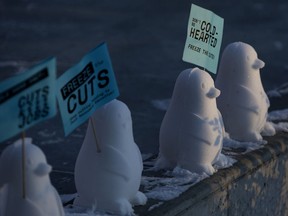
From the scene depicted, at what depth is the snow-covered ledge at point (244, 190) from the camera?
304 centimetres

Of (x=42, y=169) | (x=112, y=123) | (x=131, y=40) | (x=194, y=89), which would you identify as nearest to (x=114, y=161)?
(x=112, y=123)

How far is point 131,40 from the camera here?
27.7 ft

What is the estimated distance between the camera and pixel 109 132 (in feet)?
9.39

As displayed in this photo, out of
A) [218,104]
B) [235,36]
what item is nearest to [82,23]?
[235,36]

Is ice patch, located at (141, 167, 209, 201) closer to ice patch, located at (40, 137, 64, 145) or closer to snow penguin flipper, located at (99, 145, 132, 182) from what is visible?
snow penguin flipper, located at (99, 145, 132, 182)

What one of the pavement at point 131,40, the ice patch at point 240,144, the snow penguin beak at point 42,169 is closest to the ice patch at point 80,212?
the snow penguin beak at point 42,169

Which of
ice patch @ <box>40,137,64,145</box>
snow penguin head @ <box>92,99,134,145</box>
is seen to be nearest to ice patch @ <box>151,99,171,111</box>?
ice patch @ <box>40,137,64,145</box>

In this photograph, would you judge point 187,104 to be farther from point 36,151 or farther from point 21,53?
point 21,53

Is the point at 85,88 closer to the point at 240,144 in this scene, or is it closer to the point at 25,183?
the point at 25,183

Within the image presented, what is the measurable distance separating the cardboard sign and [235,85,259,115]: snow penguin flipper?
93 centimetres

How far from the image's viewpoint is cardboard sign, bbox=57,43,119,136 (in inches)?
107

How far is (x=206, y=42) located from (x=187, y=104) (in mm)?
275

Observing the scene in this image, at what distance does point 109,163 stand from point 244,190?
0.83 metres

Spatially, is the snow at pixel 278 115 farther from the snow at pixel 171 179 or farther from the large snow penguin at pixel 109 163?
the large snow penguin at pixel 109 163
